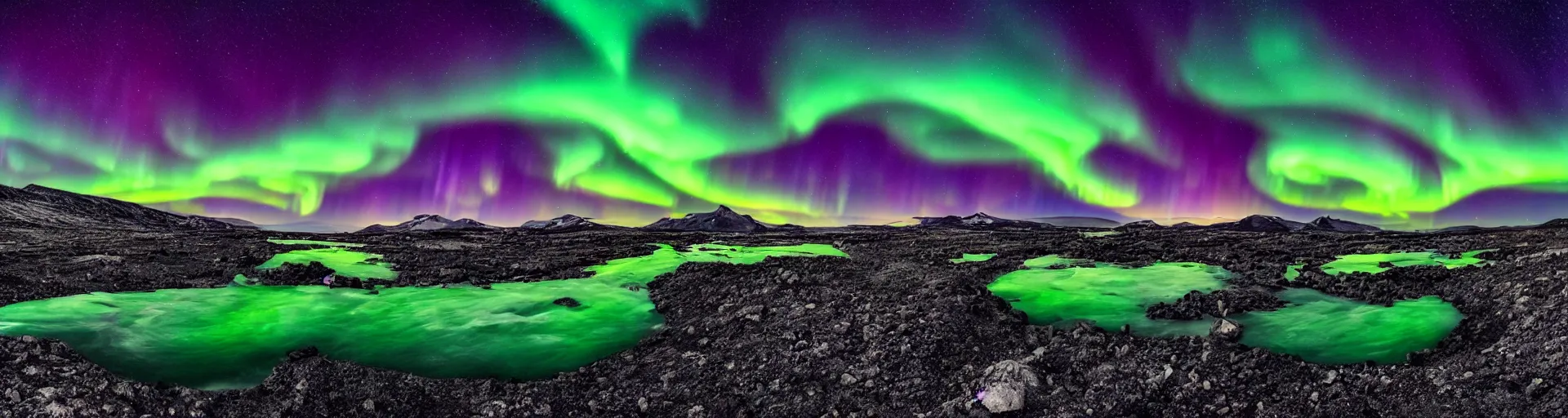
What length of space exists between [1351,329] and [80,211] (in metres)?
153

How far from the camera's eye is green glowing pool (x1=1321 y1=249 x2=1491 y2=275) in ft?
52.5

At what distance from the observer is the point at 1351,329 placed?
9695mm

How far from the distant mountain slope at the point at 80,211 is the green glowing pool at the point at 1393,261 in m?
112

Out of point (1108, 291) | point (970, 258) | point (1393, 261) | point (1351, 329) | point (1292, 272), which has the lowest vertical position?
point (1351, 329)

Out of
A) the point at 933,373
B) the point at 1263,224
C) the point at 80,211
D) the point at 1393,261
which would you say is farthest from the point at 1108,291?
the point at 80,211

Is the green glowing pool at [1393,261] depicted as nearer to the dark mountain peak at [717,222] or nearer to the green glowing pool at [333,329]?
the green glowing pool at [333,329]

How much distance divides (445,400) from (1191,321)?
1135 cm

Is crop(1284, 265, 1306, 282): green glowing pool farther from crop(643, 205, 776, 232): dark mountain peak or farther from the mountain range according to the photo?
crop(643, 205, 776, 232): dark mountain peak

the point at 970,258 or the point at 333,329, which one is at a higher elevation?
the point at 970,258

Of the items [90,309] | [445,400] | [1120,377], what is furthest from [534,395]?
[90,309]

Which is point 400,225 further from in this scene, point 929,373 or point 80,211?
point 929,373

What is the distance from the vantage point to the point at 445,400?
8.59 metres

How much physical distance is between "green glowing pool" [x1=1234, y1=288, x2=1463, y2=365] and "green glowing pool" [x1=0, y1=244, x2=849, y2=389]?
32.6 feet

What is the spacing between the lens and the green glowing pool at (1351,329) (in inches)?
347
